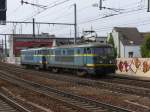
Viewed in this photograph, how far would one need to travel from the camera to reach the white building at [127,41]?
266 ft

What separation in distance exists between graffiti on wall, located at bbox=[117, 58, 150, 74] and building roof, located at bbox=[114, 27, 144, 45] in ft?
146

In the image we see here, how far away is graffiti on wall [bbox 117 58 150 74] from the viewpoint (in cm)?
3506

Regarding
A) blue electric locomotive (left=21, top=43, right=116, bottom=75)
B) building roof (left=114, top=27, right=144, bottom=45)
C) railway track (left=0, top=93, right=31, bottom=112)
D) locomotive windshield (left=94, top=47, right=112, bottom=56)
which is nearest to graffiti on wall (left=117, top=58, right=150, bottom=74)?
blue electric locomotive (left=21, top=43, right=116, bottom=75)

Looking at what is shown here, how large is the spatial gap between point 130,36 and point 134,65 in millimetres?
52151

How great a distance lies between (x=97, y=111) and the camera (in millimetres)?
15188

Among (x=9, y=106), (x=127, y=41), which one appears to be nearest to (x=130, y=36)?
(x=127, y=41)

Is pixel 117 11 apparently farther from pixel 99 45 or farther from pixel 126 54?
pixel 126 54

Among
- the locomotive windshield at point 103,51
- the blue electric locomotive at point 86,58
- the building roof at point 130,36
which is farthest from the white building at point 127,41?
the locomotive windshield at point 103,51

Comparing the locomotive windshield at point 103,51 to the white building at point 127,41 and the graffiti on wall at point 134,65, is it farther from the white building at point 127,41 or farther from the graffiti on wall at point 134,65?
the white building at point 127,41

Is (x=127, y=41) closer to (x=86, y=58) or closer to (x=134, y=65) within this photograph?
(x=134, y=65)

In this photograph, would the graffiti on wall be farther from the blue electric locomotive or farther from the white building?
the white building

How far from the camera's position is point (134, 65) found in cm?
3716

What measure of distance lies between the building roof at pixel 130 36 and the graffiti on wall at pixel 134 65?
44541mm

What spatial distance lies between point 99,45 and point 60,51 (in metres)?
8.07
